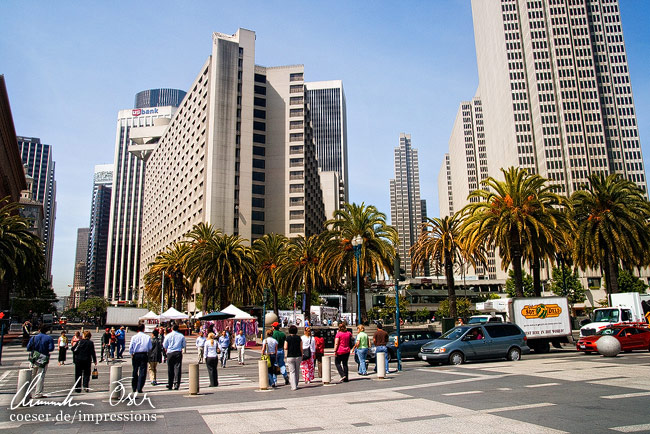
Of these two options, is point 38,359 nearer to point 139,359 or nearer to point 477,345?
point 139,359

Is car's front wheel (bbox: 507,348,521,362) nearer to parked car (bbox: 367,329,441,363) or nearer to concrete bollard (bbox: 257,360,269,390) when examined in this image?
parked car (bbox: 367,329,441,363)

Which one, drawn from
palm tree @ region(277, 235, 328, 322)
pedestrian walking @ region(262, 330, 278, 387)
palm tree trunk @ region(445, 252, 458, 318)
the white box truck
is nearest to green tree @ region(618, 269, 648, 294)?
Result: the white box truck

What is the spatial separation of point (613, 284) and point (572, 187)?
308ft

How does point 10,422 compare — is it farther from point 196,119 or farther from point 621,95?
point 621,95

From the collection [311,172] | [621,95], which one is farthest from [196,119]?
[621,95]

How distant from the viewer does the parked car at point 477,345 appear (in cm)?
2041

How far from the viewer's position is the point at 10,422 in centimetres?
961

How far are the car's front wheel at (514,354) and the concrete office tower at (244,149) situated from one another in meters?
69.3

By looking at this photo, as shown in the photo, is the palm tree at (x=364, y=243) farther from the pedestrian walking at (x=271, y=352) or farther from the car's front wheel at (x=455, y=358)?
the pedestrian walking at (x=271, y=352)

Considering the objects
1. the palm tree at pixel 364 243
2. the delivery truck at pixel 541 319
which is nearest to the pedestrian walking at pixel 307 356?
the delivery truck at pixel 541 319

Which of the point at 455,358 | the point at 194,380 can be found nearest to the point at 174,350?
the point at 194,380

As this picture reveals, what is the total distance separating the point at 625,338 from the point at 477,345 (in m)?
8.88

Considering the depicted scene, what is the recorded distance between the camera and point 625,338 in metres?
23.5

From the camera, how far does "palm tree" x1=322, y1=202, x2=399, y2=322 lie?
40.1 metres
